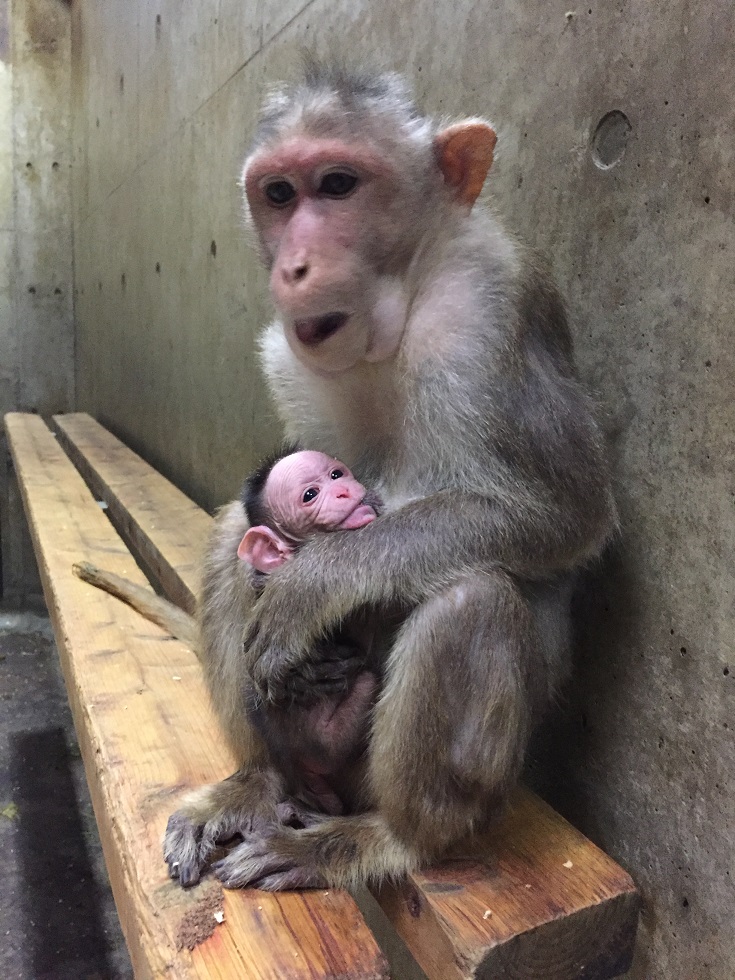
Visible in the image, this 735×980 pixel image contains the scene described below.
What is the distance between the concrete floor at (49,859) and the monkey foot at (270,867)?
232 cm

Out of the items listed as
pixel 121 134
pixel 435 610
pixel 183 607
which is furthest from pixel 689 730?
→ pixel 121 134

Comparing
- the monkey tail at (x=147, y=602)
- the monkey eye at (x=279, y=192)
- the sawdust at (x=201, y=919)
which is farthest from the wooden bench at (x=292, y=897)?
the monkey eye at (x=279, y=192)

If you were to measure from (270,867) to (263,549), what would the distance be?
25.2 inches

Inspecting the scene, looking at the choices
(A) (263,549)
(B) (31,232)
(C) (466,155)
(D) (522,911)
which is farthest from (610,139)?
(B) (31,232)

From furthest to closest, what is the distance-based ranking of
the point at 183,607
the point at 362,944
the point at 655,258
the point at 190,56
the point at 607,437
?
the point at 190,56
the point at 183,607
the point at 607,437
the point at 655,258
the point at 362,944

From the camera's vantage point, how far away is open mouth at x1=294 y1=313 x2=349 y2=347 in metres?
1.61

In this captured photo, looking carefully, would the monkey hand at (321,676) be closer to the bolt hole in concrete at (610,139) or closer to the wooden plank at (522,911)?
the wooden plank at (522,911)

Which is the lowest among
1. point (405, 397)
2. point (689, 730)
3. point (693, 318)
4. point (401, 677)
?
point (689, 730)

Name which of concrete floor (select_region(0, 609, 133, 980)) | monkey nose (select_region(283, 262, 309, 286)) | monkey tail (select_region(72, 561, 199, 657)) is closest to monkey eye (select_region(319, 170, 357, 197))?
monkey nose (select_region(283, 262, 309, 286))

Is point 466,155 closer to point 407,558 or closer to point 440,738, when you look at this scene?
point 407,558

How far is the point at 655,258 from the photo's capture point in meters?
1.65

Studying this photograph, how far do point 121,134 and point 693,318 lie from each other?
6.41 metres

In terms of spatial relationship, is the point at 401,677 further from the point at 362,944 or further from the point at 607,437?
the point at 607,437

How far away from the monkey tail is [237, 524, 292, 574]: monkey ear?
917 mm
